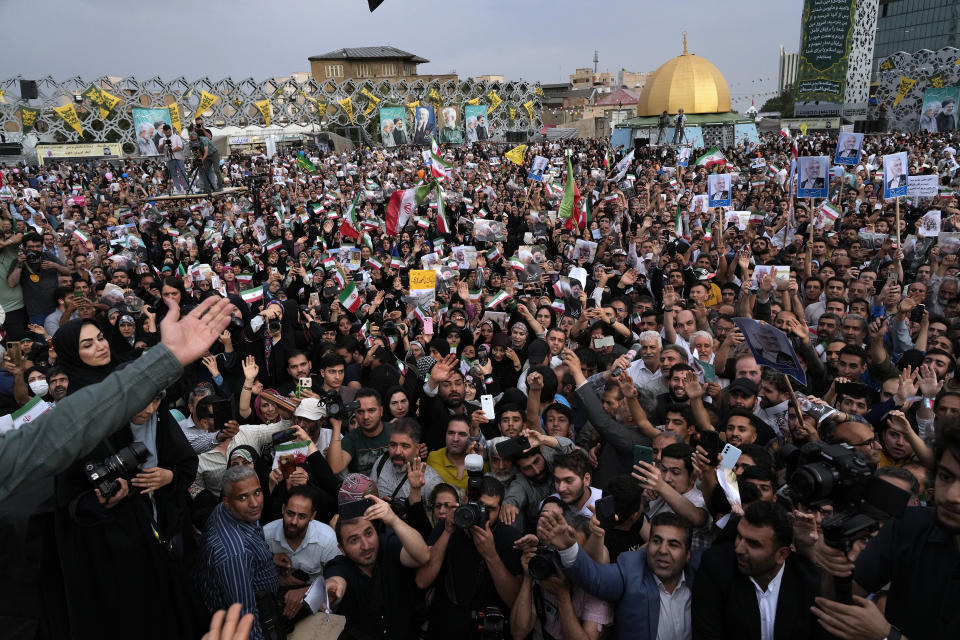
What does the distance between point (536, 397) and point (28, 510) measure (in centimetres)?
320

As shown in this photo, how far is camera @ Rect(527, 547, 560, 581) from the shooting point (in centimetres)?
271

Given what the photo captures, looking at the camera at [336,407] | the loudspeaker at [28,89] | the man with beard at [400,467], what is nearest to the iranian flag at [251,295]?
the camera at [336,407]

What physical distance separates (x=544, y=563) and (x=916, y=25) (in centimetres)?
10656

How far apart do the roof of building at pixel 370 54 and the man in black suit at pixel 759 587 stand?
332 feet

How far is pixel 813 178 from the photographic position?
33.1 ft

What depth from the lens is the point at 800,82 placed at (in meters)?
50.5

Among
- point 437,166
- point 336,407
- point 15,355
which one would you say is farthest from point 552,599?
point 437,166

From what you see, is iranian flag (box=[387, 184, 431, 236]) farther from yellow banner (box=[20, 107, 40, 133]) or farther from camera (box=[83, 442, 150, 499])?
yellow banner (box=[20, 107, 40, 133])

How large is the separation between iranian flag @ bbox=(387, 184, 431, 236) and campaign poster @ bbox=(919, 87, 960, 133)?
135ft

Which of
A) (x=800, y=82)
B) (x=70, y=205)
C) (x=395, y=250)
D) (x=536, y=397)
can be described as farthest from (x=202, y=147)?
(x=800, y=82)

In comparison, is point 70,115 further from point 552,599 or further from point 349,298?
point 552,599

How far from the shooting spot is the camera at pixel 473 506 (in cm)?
276

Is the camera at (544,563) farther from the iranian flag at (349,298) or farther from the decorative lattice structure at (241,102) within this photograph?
the decorative lattice structure at (241,102)

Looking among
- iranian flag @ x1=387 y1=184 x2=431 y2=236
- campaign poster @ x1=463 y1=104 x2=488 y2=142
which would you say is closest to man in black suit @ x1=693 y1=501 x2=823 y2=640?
iranian flag @ x1=387 y1=184 x2=431 y2=236
